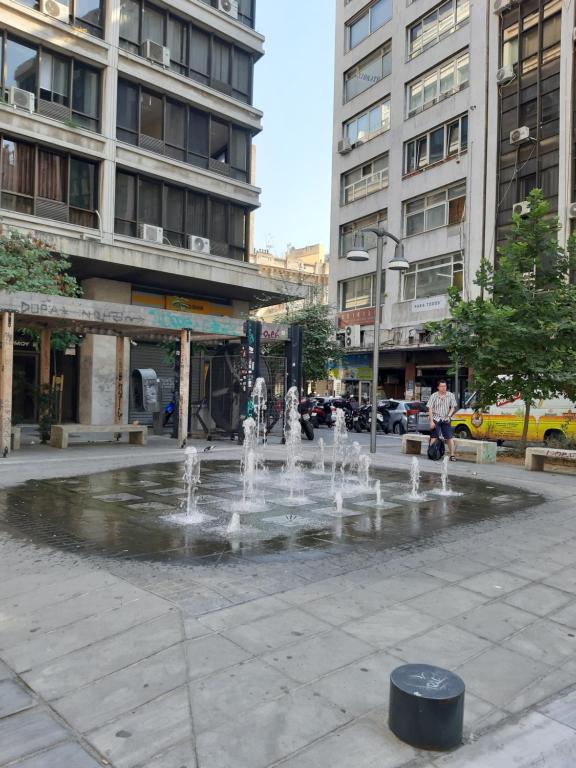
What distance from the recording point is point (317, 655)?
3559 mm

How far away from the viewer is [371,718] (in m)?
2.96

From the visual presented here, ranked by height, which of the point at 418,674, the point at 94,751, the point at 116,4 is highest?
the point at 116,4

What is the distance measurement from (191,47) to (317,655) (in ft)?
81.3

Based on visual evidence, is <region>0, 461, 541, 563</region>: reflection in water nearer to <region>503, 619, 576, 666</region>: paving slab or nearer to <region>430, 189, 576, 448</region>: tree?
<region>503, 619, 576, 666</region>: paving slab

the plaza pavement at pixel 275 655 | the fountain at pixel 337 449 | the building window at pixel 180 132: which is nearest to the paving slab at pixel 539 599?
the plaza pavement at pixel 275 655

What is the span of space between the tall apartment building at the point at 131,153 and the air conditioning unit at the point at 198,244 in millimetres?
46

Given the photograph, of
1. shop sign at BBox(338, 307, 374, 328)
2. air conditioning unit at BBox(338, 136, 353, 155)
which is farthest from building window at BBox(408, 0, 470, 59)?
shop sign at BBox(338, 307, 374, 328)

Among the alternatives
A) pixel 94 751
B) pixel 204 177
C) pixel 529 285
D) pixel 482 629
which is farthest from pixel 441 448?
pixel 204 177

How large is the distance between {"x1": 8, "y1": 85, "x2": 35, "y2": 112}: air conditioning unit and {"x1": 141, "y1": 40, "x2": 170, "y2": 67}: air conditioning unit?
16.4ft

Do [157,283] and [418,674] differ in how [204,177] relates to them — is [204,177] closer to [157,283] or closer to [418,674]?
[157,283]

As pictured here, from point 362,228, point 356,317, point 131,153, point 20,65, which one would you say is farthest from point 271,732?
point 356,317

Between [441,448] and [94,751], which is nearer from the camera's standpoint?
[94,751]

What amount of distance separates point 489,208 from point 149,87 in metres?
14.9

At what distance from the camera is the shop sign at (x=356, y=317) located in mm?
33759
